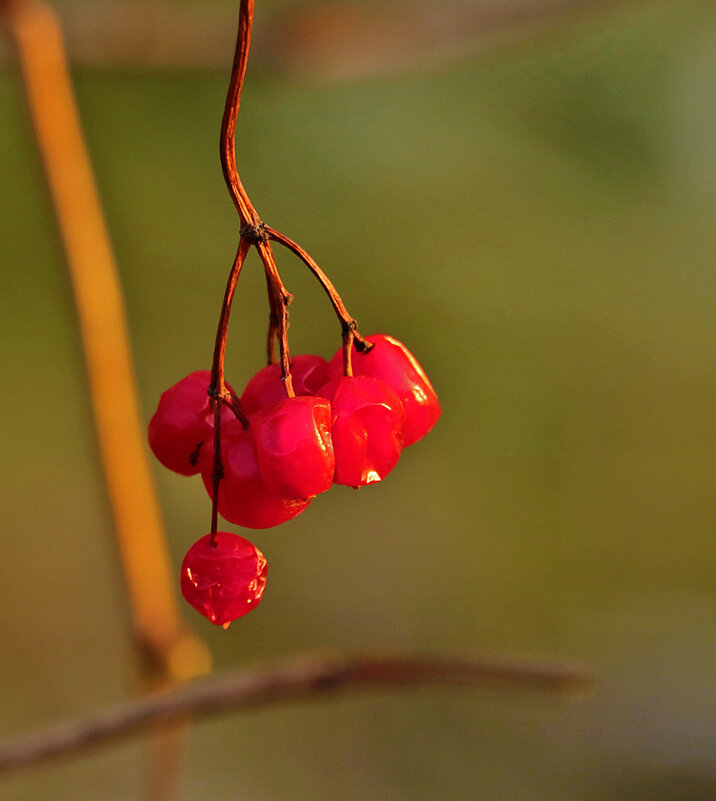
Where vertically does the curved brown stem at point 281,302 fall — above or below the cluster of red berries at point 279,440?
above

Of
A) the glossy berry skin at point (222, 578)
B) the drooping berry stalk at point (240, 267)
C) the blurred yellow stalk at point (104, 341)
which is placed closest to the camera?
the drooping berry stalk at point (240, 267)

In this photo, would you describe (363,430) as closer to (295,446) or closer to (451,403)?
(295,446)

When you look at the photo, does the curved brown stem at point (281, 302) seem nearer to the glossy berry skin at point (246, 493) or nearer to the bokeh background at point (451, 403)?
the glossy berry skin at point (246, 493)

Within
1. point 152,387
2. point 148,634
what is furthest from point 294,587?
point 148,634

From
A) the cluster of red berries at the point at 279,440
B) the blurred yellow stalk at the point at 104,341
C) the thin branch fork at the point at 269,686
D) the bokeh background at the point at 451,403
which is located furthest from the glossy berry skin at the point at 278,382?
the bokeh background at the point at 451,403

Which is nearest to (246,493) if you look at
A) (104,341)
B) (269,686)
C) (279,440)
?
(279,440)

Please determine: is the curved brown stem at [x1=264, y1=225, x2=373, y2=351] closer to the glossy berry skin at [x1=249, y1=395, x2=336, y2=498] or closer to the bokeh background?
the glossy berry skin at [x1=249, y1=395, x2=336, y2=498]

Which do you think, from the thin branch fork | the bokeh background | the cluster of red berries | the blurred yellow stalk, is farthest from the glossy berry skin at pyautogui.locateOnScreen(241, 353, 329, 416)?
the bokeh background
